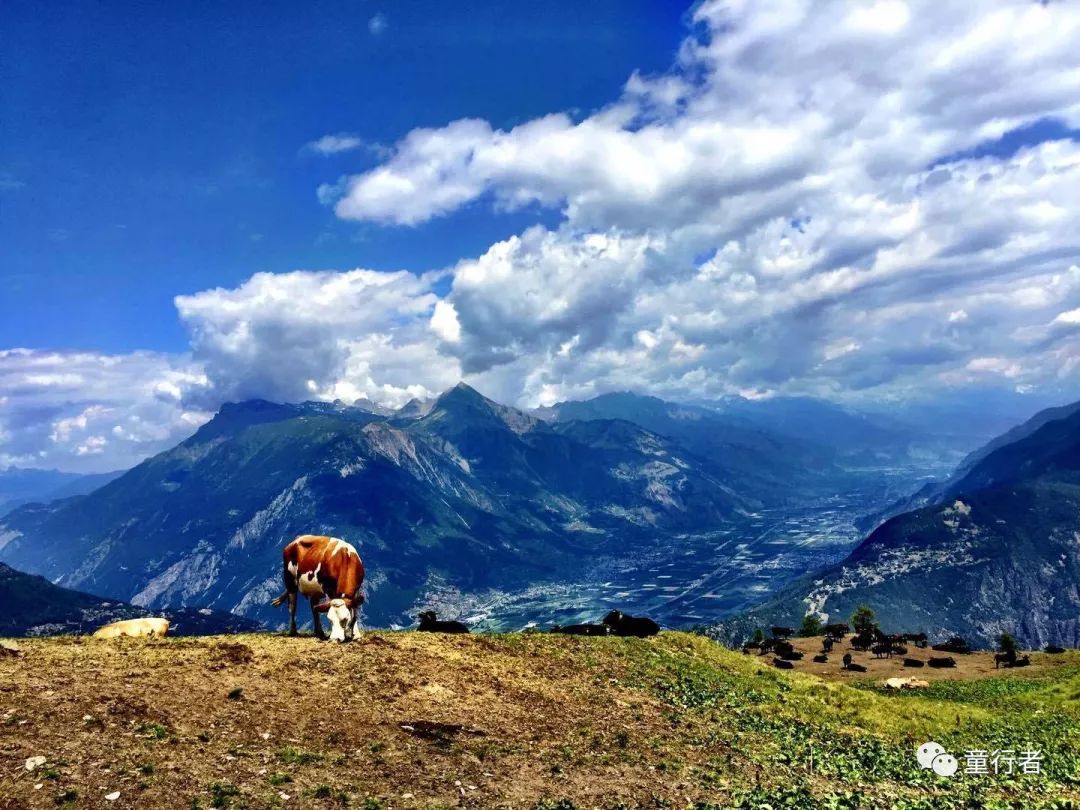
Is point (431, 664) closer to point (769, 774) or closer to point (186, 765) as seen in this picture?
point (186, 765)

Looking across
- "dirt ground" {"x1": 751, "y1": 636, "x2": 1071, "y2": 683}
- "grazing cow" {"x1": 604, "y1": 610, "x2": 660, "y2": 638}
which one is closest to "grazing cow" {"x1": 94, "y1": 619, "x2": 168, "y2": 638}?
"grazing cow" {"x1": 604, "y1": 610, "x2": 660, "y2": 638}

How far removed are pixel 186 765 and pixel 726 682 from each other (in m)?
29.9

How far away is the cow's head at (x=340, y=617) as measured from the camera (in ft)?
104

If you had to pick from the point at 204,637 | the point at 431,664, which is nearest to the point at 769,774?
the point at 431,664

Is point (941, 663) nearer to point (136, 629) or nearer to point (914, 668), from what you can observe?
point (914, 668)

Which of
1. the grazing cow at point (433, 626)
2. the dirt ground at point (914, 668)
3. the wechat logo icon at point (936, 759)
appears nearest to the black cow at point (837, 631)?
the dirt ground at point (914, 668)

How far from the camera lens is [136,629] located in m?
34.9

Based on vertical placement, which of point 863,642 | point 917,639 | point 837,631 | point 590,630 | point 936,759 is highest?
point 590,630

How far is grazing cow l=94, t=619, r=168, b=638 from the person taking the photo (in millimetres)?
33375

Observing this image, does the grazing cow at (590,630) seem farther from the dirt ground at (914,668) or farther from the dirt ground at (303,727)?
the dirt ground at (914,668)

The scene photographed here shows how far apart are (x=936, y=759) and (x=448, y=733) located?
74.2 feet

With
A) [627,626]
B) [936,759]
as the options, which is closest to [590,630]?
[627,626]

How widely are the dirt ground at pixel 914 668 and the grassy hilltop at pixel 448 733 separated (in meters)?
32.3

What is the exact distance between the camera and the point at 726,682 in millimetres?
38469
